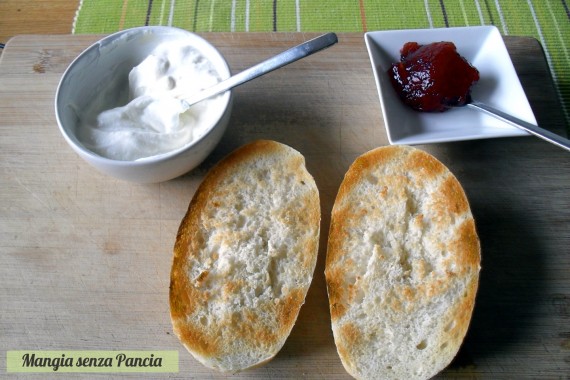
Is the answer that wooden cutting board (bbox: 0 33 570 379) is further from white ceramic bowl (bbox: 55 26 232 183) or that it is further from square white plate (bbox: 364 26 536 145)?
white ceramic bowl (bbox: 55 26 232 183)

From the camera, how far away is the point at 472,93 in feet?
6.86

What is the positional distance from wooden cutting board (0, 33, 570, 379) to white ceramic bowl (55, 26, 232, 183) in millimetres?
220

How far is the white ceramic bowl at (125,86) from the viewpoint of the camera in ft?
5.48


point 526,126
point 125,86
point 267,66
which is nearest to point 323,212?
point 267,66

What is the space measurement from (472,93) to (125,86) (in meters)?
1.45

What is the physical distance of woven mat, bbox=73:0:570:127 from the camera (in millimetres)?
2635

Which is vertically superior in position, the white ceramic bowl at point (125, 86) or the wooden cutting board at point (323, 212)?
the white ceramic bowl at point (125, 86)

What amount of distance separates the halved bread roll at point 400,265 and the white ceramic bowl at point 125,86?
538 millimetres

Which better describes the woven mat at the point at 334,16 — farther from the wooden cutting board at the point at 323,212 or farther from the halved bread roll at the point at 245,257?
the halved bread roll at the point at 245,257

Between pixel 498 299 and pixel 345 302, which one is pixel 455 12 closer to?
pixel 498 299

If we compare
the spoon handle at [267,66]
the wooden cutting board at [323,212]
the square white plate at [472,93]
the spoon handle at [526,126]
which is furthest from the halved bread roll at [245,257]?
the spoon handle at [526,126]

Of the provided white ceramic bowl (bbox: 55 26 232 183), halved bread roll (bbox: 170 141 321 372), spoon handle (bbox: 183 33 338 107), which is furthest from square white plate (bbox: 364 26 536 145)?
white ceramic bowl (bbox: 55 26 232 183)

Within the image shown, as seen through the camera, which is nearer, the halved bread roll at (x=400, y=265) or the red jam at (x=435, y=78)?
the halved bread roll at (x=400, y=265)

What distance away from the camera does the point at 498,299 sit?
5.79ft
